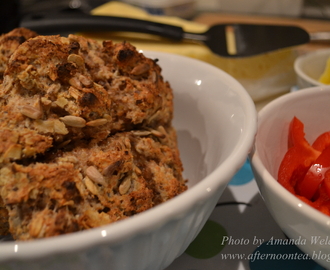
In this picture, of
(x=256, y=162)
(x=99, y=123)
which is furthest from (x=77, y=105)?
(x=256, y=162)

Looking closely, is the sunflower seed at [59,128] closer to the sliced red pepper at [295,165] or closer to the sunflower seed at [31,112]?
the sunflower seed at [31,112]

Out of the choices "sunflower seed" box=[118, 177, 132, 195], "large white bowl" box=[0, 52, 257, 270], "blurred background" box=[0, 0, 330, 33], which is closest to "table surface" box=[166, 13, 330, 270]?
"large white bowl" box=[0, 52, 257, 270]

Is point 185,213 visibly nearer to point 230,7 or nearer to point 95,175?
point 95,175

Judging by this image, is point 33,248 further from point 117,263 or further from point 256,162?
point 256,162

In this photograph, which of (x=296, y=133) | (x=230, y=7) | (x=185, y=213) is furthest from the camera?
(x=230, y=7)

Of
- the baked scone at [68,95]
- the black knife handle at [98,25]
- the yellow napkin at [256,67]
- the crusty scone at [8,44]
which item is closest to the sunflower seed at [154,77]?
the baked scone at [68,95]

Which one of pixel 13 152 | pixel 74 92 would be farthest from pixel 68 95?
pixel 13 152

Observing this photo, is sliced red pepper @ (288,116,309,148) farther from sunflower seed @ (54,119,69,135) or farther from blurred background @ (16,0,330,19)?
blurred background @ (16,0,330,19)
